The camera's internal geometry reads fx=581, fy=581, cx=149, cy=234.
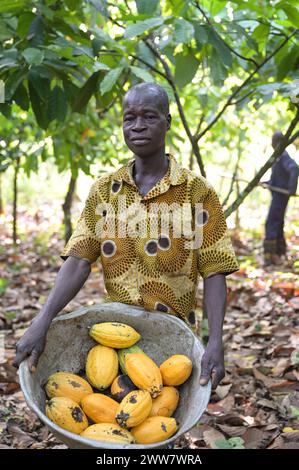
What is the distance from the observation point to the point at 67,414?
1.36 metres

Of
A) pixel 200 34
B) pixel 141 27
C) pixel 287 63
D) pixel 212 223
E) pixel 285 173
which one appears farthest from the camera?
pixel 285 173

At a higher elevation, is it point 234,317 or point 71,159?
point 71,159

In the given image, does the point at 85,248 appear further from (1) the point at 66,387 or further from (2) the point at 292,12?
(2) the point at 292,12

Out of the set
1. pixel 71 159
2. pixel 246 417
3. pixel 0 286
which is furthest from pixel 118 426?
pixel 0 286

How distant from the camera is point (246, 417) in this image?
7.33ft

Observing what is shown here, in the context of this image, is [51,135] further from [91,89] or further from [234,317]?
[234,317]

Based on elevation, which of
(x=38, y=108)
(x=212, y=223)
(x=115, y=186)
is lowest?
(x=212, y=223)

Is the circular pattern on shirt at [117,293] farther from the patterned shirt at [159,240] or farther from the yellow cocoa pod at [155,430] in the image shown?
the yellow cocoa pod at [155,430]

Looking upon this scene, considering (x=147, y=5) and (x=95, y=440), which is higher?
(x=147, y=5)

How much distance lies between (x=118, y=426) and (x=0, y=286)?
3090 millimetres

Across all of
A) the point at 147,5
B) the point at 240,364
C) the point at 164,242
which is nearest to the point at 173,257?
the point at 164,242

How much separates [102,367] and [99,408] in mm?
121

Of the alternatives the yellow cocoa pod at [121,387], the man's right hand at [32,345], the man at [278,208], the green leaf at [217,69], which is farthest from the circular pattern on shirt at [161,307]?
the man at [278,208]

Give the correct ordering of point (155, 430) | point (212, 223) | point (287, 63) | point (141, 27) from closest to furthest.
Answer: point (155, 430), point (212, 223), point (141, 27), point (287, 63)
